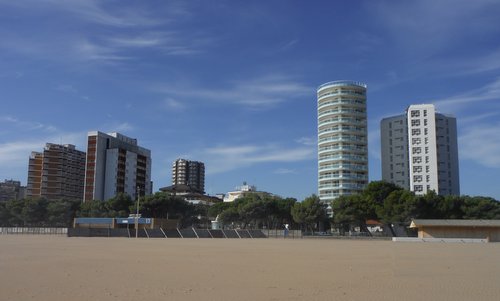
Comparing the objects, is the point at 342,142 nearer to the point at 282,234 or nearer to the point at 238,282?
the point at 282,234

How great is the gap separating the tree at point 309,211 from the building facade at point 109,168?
225ft

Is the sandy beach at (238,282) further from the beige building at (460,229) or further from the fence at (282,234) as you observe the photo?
the fence at (282,234)

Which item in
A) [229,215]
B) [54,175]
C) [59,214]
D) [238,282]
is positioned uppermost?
[54,175]

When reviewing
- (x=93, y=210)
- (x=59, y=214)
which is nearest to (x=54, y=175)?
(x=59, y=214)

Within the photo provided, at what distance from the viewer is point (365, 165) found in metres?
142

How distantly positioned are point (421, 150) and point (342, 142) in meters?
21.5

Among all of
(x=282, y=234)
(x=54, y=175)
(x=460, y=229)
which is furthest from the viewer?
(x=54, y=175)

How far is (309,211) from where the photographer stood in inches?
4252

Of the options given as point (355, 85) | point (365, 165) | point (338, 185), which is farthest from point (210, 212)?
point (355, 85)

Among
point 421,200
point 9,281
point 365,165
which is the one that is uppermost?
point 365,165

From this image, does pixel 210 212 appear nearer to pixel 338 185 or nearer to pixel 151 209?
pixel 151 209

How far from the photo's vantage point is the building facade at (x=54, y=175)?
185250 millimetres

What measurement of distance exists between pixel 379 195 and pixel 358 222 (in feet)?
23.8

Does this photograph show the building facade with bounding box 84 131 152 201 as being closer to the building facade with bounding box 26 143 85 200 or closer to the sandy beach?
the building facade with bounding box 26 143 85 200
